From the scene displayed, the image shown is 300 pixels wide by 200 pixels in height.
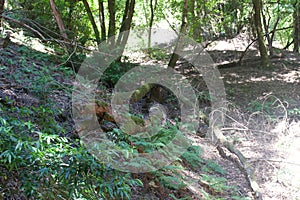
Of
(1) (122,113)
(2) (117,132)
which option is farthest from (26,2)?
(2) (117,132)

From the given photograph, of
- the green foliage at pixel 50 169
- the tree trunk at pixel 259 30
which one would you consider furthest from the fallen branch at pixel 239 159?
the tree trunk at pixel 259 30

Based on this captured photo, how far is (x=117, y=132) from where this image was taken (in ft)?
11.8

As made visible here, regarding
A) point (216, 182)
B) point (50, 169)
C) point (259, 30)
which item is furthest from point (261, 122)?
point (50, 169)

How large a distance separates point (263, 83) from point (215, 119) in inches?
136

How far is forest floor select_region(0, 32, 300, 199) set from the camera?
4096 millimetres

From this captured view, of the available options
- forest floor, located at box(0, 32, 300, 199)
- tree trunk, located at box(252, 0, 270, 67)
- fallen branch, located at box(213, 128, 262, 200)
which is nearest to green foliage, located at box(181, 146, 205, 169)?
forest floor, located at box(0, 32, 300, 199)

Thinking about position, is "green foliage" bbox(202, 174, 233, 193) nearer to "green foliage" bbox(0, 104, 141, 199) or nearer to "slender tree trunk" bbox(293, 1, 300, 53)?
"green foliage" bbox(0, 104, 141, 199)

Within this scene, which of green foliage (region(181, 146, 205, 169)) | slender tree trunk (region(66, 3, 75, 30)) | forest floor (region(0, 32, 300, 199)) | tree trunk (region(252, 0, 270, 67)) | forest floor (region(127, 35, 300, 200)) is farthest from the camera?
tree trunk (region(252, 0, 270, 67))

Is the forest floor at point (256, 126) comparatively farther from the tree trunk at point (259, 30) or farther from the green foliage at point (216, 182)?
the tree trunk at point (259, 30)

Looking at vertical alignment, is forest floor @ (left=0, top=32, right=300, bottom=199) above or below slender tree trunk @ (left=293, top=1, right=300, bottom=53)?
below

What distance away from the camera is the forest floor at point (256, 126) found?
→ 161 inches

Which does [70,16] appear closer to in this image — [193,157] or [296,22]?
[193,157]

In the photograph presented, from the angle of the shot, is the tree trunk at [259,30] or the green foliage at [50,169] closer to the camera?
the green foliage at [50,169]

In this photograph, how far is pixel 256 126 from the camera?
262 inches
